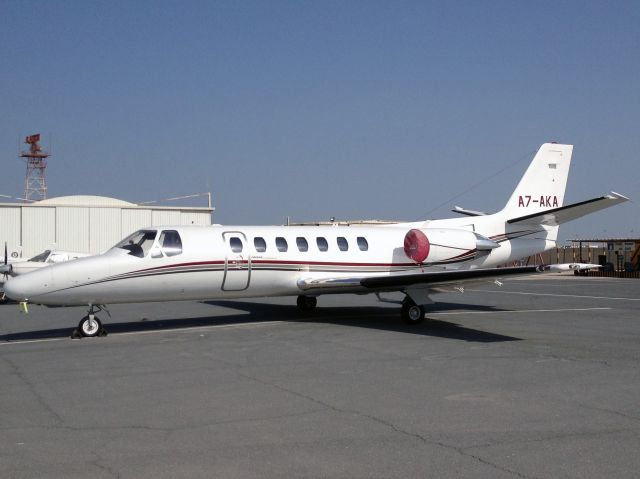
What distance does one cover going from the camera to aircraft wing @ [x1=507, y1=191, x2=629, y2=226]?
1715 cm

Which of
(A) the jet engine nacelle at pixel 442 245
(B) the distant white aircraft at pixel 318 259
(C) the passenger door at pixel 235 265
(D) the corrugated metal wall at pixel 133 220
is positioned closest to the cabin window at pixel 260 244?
(B) the distant white aircraft at pixel 318 259

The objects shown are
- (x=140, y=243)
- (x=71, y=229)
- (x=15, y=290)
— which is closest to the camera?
(x=15, y=290)

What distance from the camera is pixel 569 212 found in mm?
19188

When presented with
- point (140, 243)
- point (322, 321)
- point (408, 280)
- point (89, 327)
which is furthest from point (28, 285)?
point (408, 280)

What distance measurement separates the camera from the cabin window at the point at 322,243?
17.6 m

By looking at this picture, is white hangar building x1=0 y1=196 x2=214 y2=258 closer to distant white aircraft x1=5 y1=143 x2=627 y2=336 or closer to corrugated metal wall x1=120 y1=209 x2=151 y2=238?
corrugated metal wall x1=120 y1=209 x2=151 y2=238

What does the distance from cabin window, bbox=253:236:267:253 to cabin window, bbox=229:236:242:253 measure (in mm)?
399

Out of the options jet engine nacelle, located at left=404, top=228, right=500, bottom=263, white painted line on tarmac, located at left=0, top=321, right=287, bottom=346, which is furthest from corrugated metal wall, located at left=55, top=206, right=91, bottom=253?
jet engine nacelle, located at left=404, top=228, right=500, bottom=263

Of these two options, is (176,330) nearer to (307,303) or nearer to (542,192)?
(307,303)

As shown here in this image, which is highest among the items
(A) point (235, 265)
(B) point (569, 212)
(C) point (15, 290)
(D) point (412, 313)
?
(B) point (569, 212)

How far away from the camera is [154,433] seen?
665cm

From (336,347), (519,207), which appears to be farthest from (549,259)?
(336,347)

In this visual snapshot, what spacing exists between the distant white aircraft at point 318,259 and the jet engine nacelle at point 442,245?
0.09ft

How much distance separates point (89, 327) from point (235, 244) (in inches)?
151
